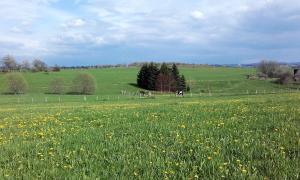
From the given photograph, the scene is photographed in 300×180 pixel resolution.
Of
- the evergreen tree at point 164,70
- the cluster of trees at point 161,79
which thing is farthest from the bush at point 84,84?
the evergreen tree at point 164,70

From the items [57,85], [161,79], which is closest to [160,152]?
[57,85]

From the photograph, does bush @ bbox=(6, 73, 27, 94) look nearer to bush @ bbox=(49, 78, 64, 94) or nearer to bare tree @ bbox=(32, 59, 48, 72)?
bush @ bbox=(49, 78, 64, 94)

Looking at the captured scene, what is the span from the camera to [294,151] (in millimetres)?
8141

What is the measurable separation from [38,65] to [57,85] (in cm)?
6844

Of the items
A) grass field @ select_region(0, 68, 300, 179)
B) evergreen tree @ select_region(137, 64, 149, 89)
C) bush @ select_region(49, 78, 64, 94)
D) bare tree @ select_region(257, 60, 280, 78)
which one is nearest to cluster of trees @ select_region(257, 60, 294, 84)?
bare tree @ select_region(257, 60, 280, 78)

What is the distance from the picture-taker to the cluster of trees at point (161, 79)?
132 metres

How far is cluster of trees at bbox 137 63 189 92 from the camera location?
132m

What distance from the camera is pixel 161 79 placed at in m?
131

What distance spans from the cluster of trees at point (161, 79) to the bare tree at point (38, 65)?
212ft

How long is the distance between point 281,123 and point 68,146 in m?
6.31

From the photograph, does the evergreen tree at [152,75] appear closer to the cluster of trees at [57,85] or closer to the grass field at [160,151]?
the cluster of trees at [57,85]

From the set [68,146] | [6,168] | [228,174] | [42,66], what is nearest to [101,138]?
[68,146]

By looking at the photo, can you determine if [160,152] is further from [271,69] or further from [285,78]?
[271,69]

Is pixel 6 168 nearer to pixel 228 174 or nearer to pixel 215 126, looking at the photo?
pixel 228 174
